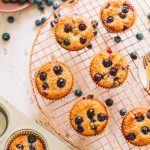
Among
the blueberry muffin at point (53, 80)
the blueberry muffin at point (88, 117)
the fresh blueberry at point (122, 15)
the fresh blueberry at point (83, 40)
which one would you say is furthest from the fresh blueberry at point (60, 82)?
the fresh blueberry at point (122, 15)

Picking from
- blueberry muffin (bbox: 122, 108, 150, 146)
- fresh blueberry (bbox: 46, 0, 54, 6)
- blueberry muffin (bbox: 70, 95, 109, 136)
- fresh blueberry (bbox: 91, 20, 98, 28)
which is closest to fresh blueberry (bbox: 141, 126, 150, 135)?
blueberry muffin (bbox: 122, 108, 150, 146)

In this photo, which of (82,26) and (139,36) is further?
(139,36)

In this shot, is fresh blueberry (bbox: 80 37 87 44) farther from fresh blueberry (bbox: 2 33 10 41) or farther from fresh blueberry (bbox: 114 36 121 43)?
fresh blueberry (bbox: 2 33 10 41)

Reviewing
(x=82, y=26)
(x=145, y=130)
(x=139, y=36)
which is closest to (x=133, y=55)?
(x=139, y=36)

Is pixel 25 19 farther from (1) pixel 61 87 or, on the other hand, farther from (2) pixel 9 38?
(1) pixel 61 87

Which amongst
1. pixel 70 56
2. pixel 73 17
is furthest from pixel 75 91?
pixel 73 17

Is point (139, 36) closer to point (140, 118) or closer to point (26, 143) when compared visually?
point (140, 118)

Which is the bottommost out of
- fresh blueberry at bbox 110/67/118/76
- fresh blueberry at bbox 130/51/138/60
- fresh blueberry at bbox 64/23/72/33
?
fresh blueberry at bbox 110/67/118/76
